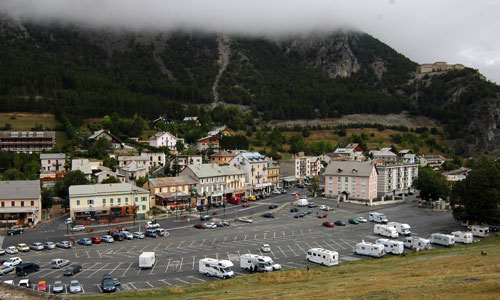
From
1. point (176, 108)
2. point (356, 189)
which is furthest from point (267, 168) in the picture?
point (176, 108)

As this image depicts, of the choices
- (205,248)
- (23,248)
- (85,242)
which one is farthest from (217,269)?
(23,248)

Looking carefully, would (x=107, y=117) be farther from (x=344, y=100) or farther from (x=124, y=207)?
(x=344, y=100)

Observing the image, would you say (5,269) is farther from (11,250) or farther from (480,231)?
(480,231)

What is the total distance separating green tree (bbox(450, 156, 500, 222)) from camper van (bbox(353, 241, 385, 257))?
18532 mm

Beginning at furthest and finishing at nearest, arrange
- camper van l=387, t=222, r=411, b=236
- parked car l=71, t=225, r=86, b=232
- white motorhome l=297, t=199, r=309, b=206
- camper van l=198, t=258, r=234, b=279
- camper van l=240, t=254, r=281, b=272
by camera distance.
A: white motorhome l=297, t=199, r=309, b=206 < parked car l=71, t=225, r=86, b=232 < camper van l=387, t=222, r=411, b=236 < camper van l=240, t=254, r=281, b=272 < camper van l=198, t=258, r=234, b=279

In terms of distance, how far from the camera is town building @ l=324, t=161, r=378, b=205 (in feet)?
228

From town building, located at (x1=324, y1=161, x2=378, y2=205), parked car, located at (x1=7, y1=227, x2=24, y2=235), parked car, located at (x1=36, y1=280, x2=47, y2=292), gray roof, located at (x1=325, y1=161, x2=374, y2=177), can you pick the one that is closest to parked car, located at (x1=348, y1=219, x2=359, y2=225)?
town building, located at (x1=324, y1=161, x2=378, y2=205)

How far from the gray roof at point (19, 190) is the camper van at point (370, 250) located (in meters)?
38.5

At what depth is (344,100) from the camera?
617ft

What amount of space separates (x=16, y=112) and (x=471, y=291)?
12149 centimetres

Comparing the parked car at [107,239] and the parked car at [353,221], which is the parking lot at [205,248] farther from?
the parked car at [353,221]

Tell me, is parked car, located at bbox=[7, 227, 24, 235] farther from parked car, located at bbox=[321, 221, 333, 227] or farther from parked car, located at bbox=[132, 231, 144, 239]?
parked car, located at bbox=[321, 221, 333, 227]

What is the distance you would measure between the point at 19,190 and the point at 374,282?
148 feet

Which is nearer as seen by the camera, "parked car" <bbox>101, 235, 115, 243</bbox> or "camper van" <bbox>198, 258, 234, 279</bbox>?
"camper van" <bbox>198, 258, 234, 279</bbox>
